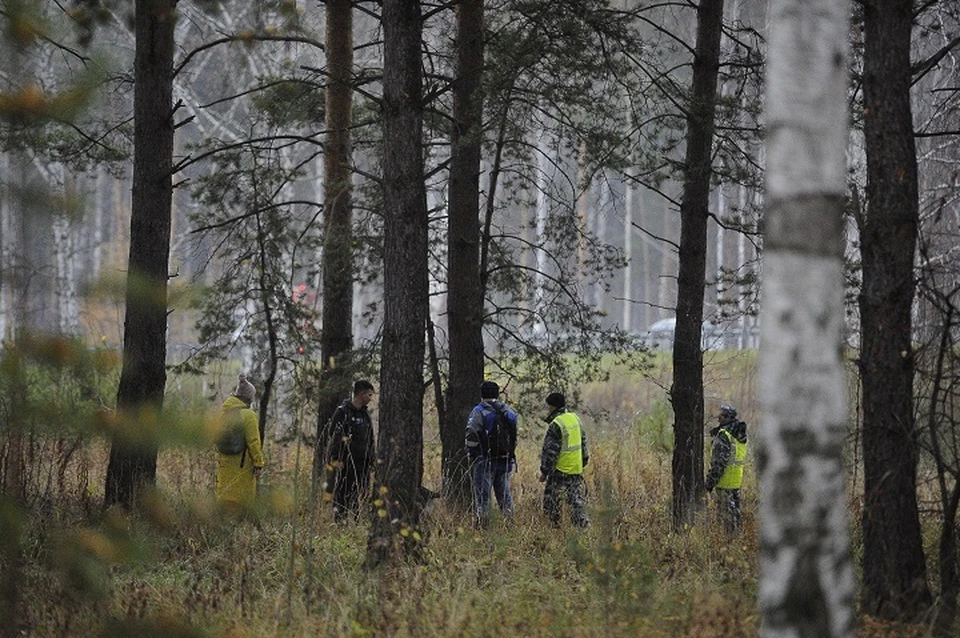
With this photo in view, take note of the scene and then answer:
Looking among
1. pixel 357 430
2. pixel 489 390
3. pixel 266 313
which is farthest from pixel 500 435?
pixel 266 313

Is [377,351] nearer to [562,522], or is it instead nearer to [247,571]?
[562,522]

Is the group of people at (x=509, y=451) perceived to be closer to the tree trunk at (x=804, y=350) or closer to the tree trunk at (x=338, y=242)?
the tree trunk at (x=338, y=242)

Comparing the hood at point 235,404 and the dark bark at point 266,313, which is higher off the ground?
the dark bark at point 266,313

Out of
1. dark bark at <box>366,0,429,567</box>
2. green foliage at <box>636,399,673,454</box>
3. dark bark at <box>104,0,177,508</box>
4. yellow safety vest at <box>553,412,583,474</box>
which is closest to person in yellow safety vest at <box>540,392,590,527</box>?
yellow safety vest at <box>553,412,583,474</box>

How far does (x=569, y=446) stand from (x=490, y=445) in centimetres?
78

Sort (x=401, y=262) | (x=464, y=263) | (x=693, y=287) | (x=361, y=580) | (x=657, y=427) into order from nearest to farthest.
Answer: (x=361, y=580) < (x=401, y=262) < (x=693, y=287) < (x=464, y=263) < (x=657, y=427)

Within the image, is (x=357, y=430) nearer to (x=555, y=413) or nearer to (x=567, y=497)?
(x=555, y=413)

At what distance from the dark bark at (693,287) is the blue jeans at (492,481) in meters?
1.68

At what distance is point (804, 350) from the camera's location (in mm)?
4195

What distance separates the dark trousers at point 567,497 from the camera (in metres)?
12.1

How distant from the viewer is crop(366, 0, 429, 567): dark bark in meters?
8.87

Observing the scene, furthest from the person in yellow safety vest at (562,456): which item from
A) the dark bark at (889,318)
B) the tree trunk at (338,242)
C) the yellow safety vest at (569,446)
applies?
the dark bark at (889,318)

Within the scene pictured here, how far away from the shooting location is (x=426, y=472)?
1638 centimetres

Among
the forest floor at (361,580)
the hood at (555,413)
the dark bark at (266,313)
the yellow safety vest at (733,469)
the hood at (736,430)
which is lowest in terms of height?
the forest floor at (361,580)
